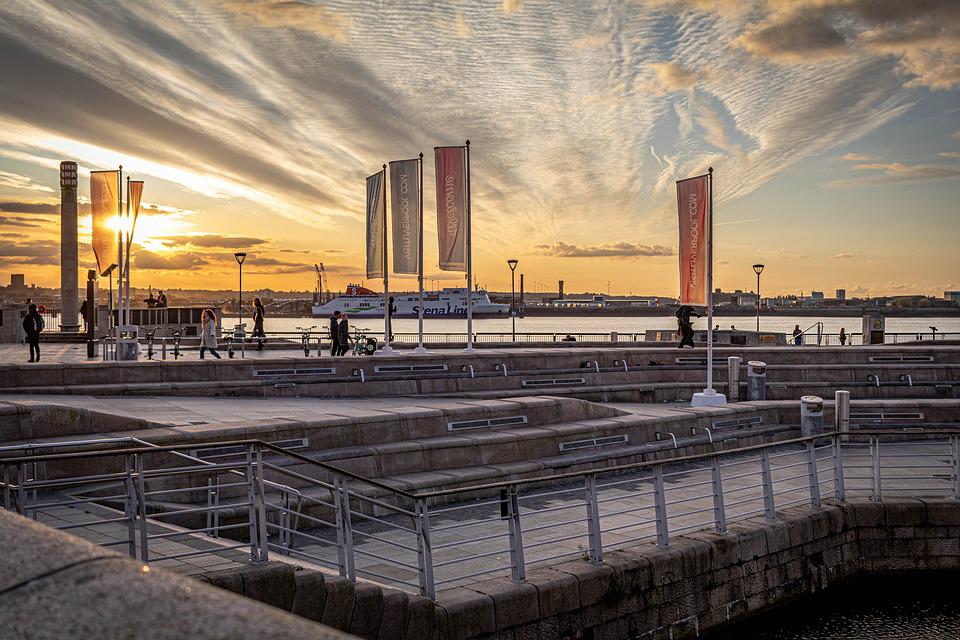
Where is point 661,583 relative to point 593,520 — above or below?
below

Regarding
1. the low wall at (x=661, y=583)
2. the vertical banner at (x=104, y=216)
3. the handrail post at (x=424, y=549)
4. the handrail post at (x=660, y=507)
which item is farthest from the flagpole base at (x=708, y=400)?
the vertical banner at (x=104, y=216)

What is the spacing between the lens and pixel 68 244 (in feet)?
148

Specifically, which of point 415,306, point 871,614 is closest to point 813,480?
point 871,614

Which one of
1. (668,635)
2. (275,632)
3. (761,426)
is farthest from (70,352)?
(275,632)

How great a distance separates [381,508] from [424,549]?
460 cm

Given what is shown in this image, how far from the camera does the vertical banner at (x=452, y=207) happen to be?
27.0m

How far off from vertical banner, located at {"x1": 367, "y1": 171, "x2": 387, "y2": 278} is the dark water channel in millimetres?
19524

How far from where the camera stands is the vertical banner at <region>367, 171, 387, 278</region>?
2895 centimetres

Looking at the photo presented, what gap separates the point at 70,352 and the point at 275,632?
30285 mm

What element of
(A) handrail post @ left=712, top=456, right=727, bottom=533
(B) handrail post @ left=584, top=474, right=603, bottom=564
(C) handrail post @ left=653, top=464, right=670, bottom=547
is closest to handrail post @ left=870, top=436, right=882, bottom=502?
(A) handrail post @ left=712, top=456, right=727, bottom=533

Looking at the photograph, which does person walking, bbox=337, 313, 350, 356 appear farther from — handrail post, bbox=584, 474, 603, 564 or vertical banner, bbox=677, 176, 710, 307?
handrail post, bbox=584, 474, 603, 564

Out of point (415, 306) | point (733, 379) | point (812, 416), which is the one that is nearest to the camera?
point (812, 416)

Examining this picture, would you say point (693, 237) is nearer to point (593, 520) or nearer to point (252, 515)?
point (593, 520)

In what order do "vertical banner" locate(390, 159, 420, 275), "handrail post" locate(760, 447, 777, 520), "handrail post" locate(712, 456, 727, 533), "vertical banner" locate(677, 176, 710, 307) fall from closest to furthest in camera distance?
"handrail post" locate(712, 456, 727, 533), "handrail post" locate(760, 447, 777, 520), "vertical banner" locate(677, 176, 710, 307), "vertical banner" locate(390, 159, 420, 275)
